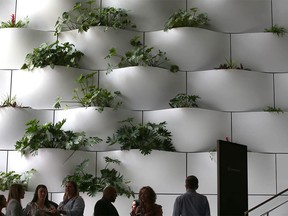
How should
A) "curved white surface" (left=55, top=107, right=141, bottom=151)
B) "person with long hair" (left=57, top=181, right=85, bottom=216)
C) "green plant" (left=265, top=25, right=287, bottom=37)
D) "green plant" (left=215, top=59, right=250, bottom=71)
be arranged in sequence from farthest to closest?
1. "green plant" (left=265, top=25, right=287, bottom=37)
2. "green plant" (left=215, top=59, right=250, bottom=71)
3. "curved white surface" (left=55, top=107, right=141, bottom=151)
4. "person with long hair" (left=57, top=181, right=85, bottom=216)

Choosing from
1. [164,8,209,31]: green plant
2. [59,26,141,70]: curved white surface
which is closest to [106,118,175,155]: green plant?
[59,26,141,70]: curved white surface

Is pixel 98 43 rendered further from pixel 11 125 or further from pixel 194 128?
pixel 194 128

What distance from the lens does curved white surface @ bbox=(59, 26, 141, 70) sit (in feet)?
38.3

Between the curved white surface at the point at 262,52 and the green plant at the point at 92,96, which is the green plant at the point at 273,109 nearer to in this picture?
the curved white surface at the point at 262,52

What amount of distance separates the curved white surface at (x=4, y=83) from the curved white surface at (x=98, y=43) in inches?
59.4

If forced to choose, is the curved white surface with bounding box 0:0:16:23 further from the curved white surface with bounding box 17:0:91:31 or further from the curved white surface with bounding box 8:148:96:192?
the curved white surface with bounding box 8:148:96:192

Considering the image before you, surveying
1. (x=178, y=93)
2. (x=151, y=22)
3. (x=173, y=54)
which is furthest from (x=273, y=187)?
Result: (x=151, y=22)

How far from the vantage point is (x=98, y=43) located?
11.7m

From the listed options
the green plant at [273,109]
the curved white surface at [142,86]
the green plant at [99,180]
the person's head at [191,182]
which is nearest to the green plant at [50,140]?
the green plant at [99,180]

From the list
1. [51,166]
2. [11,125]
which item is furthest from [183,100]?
[11,125]

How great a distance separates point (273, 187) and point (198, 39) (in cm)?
341

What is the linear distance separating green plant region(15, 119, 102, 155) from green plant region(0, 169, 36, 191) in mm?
422

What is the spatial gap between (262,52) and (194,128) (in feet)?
7.52

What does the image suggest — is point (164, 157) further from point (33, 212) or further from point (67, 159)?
point (33, 212)
